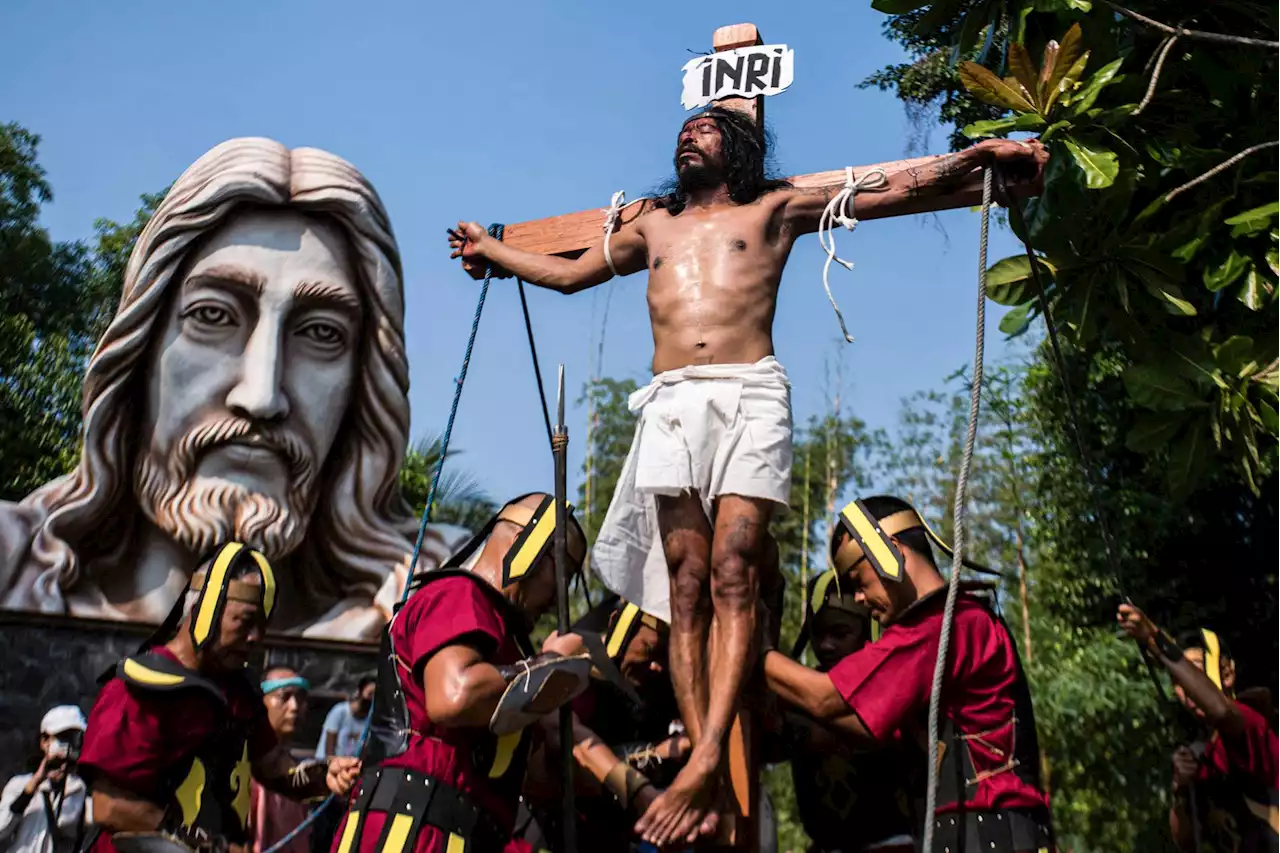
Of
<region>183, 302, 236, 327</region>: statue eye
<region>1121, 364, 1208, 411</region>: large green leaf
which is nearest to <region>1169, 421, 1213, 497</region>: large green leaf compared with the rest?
<region>1121, 364, 1208, 411</region>: large green leaf

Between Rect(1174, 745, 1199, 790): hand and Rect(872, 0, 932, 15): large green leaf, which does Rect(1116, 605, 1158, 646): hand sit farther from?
Rect(872, 0, 932, 15): large green leaf

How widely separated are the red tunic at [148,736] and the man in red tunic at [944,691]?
2141 millimetres

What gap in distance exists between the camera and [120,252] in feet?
56.5

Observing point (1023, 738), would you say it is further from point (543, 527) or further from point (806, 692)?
point (543, 527)

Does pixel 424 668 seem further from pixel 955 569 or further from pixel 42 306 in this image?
pixel 42 306

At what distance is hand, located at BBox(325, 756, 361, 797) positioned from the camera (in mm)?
4836

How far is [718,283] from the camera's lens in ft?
14.6

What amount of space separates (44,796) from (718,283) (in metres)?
4.78

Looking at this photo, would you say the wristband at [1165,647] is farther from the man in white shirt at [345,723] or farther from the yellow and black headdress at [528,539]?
the man in white shirt at [345,723]

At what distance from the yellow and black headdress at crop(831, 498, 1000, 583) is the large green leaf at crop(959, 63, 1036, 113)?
4.60 feet

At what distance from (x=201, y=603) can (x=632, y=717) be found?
1.78 meters

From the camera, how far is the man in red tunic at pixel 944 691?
13.5ft

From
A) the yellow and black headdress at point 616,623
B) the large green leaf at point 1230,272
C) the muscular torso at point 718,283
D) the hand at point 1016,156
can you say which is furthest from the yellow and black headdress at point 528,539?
the large green leaf at point 1230,272

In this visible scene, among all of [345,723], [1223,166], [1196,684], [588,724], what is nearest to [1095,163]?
[1223,166]
